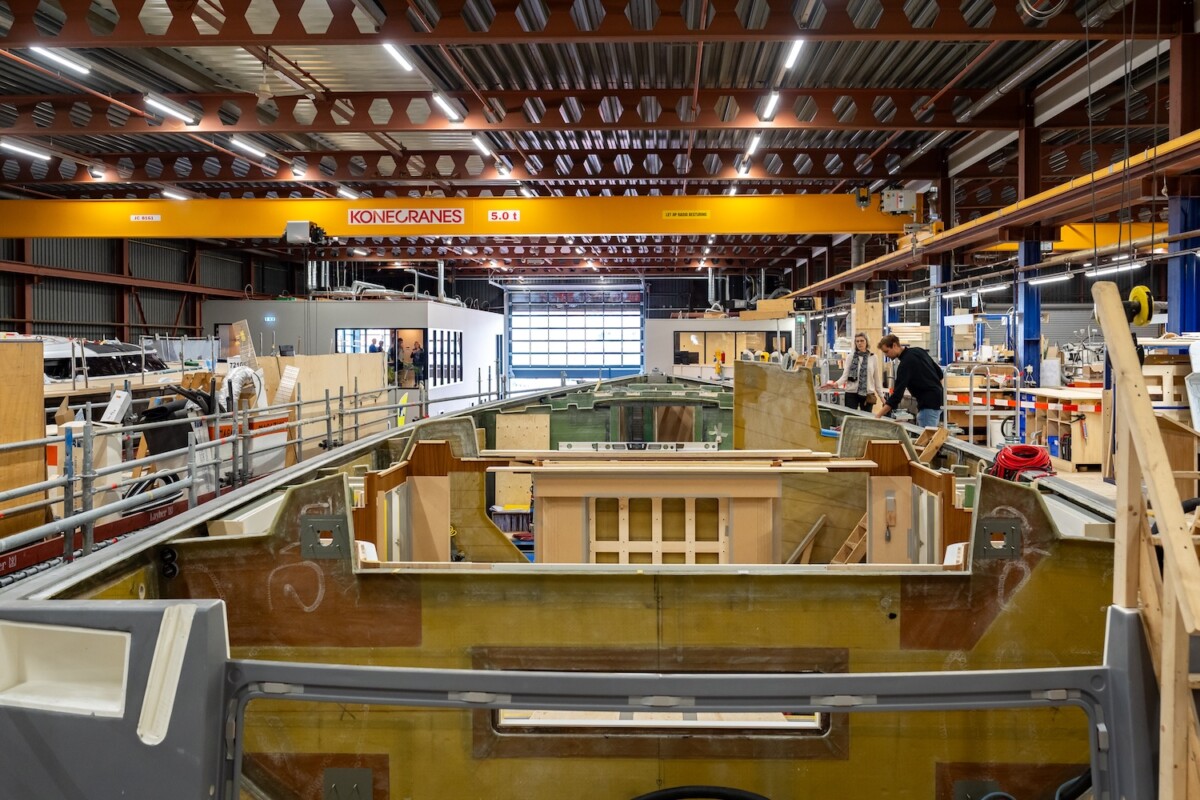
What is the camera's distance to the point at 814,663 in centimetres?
229

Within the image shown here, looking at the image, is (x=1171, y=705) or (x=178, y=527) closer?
(x=1171, y=705)

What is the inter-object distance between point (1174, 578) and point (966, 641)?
107cm

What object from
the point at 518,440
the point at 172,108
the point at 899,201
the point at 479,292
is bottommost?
the point at 518,440

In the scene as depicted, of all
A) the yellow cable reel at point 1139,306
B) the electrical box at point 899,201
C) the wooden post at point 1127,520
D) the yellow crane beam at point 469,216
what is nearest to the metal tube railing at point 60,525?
the wooden post at point 1127,520

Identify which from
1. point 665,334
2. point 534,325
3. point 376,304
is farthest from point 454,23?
point 534,325

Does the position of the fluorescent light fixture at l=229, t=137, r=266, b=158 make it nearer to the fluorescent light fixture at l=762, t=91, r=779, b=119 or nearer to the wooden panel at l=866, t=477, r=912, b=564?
the fluorescent light fixture at l=762, t=91, r=779, b=119

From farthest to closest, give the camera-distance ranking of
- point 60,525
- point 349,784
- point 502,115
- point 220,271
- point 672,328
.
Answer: point 672,328 < point 220,271 < point 502,115 < point 60,525 < point 349,784

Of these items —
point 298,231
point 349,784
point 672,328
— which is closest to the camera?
point 349,784

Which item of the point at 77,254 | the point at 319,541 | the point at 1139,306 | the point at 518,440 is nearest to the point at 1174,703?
the point at 319,541

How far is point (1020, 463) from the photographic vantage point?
3.69 meters

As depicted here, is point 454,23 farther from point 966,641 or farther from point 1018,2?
point 966,641

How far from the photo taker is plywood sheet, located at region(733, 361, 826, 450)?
570 centimetres

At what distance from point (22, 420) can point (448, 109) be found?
670 cm

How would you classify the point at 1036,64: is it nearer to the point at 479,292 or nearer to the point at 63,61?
the point at 63,61
